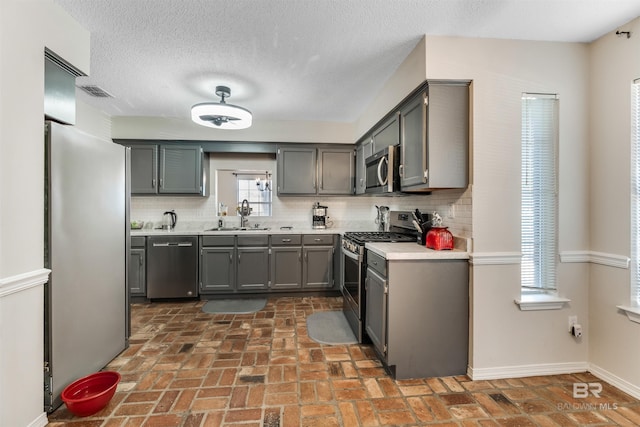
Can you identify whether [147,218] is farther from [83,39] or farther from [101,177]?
[83,39]

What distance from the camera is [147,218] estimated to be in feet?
14.2

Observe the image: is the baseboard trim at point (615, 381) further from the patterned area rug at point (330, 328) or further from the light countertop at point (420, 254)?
the patterned area rug at point (330, 328)

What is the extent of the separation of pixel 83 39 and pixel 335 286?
3.69 meters

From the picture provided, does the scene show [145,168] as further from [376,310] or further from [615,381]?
[615,381]

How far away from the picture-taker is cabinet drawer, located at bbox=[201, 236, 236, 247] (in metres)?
3.84

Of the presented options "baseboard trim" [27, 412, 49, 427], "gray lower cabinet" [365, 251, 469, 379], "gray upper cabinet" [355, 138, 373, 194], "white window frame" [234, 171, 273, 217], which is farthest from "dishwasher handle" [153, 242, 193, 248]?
"gray lower cabinet" [365, 251, 469, 379]

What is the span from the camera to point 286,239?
3.96 meters

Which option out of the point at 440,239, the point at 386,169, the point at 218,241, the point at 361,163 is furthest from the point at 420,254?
the point at 218,241

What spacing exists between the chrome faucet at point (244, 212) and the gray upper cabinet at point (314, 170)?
64 centimetres

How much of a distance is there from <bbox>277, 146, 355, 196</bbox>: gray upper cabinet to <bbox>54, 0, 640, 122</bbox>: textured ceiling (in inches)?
49.5

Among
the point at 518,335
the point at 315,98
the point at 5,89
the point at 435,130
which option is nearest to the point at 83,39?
the point at 5,89

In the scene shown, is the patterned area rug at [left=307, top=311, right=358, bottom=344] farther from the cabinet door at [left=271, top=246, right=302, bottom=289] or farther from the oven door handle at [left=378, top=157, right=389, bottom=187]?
the oven door handle at [left=378, top=157, right=389, bottom=187]

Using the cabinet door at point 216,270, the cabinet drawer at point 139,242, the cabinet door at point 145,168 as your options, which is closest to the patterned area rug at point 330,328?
the cabinet door at point 216,270

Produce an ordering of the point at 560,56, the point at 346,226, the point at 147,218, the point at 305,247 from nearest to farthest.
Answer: the point at 560,56 → the point at 305,247 → the point at 147,218 → the point at 346,226
